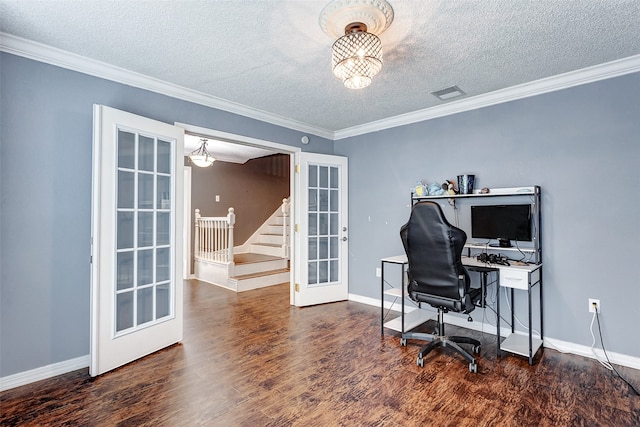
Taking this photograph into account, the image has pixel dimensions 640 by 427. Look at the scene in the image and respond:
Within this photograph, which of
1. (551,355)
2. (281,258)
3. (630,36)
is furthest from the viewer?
Answer: (281,258)

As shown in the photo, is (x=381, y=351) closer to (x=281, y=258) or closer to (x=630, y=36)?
(x=630, y=36)

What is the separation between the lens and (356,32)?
1914 mm

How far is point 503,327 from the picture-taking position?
3092mm

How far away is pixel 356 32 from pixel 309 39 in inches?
15.1

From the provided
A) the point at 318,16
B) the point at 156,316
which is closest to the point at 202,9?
the point at 318,16

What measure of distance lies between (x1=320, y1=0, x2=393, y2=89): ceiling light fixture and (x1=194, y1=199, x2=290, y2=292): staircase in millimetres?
3824

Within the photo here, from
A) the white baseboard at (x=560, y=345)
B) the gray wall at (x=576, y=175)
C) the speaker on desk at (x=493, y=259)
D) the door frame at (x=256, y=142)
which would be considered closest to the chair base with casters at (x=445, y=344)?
the white baseboard at (x=560, y=345)

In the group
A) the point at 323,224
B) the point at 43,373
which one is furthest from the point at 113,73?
the point at 323,224

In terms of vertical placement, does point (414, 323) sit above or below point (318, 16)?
below

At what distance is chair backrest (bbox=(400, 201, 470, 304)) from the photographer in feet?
7.74

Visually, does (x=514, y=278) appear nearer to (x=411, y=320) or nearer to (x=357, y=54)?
(x=411, y=320)

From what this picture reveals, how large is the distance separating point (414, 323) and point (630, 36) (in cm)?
282

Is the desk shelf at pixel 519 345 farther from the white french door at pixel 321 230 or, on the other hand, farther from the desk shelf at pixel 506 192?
the white french door at pixel 321 230

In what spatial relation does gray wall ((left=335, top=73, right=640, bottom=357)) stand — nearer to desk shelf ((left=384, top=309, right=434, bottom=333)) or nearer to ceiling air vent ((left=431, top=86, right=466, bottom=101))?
ceiling air vent ((left=431, top=86, right=466, bottom=101))
